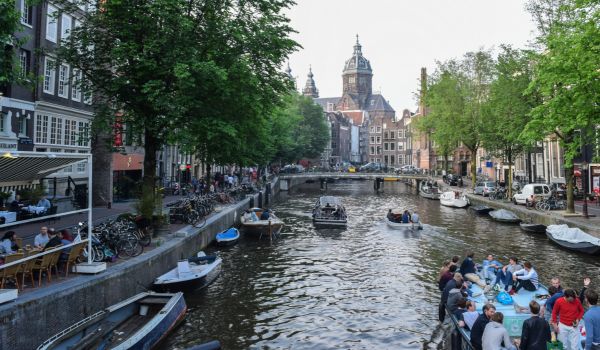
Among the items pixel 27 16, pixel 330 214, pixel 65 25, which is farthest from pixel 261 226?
pixel 65 25

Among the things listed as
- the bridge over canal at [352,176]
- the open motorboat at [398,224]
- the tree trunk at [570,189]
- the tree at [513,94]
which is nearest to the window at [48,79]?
the open motorboat at [398,224]

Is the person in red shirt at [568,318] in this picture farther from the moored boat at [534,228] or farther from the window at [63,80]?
the window at [63,80]

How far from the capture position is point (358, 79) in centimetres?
17488

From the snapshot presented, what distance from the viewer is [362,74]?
6885 inches

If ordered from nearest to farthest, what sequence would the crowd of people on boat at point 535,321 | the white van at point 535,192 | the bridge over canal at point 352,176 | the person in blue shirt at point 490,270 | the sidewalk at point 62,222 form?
the crowd of people on boat at point 535,321 → the person in blue shirt at point 490,270 → the sidewalk at point 62,222 → the white van at point 535,192 → the bridge over canal at point 352,176

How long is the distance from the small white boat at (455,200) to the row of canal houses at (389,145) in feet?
20.5

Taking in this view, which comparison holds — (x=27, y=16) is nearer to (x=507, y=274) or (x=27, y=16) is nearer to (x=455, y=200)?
(x=507, y=274)

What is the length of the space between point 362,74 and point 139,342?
560 feet

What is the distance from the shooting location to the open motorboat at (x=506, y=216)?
38.3 m

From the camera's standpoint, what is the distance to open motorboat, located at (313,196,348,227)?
36.9 meters

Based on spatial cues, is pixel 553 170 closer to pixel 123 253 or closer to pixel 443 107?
pixel 443 107

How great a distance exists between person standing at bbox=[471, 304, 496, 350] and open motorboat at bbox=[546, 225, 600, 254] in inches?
731

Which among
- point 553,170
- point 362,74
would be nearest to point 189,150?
point 553,170

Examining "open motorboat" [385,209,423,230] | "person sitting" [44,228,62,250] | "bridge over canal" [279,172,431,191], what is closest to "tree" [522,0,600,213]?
"open motorboat" [385,209,423,230]
